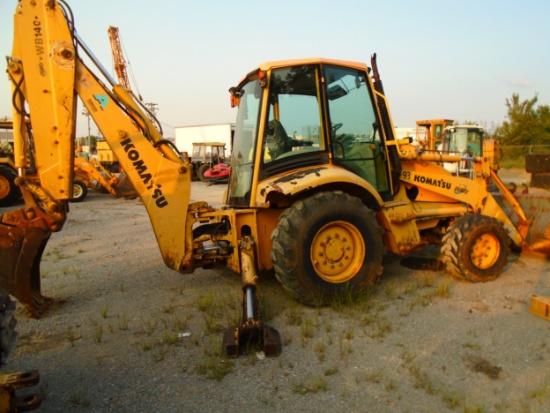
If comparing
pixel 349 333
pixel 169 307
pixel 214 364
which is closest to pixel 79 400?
pixel 214 364

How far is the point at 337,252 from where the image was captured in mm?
4711

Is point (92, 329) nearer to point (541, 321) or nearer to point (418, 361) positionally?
point (418, 361)

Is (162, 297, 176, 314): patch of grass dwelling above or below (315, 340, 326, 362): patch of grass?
above

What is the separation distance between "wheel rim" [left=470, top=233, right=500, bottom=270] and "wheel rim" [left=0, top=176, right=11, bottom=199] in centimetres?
1433

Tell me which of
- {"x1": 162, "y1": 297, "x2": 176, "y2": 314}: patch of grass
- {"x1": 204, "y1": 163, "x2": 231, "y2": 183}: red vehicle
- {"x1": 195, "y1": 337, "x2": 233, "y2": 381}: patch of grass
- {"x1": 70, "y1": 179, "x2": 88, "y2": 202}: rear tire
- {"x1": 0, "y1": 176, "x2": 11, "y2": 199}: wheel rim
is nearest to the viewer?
{"x1": 195, "y1": 337, "x2": 233, "y2": 381}: patch of grass

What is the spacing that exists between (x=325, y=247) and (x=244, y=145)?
163 cm

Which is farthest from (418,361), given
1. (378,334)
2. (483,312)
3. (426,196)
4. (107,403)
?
(426,196)

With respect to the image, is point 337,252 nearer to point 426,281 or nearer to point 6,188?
point 426,281

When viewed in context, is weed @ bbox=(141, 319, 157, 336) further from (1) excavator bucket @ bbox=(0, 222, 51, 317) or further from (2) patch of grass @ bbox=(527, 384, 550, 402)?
(2) patch of grass @ bbox=(527, 384, 550, 402)

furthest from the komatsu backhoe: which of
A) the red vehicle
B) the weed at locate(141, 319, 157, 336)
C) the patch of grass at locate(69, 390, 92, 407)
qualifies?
the red vehicle

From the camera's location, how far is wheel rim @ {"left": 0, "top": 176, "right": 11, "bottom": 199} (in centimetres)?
1405

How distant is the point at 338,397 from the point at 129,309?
8.67 ft

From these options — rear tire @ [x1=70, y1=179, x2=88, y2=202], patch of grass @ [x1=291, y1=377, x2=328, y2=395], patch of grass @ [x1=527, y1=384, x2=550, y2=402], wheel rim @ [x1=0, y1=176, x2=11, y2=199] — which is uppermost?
wheel rim @ [x1=0, y1=176, x2=11, y2=199]

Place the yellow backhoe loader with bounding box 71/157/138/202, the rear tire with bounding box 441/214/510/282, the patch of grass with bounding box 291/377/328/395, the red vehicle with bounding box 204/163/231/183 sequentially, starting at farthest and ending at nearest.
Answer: the red vehicle with bounding box 204/163/231/183 < the yellow backhoe loader with bounding box 71/157/138/202 < the rear tire with bounding box 441/214/510/282 < the patch of grass with bounding box 291/377/328/395
